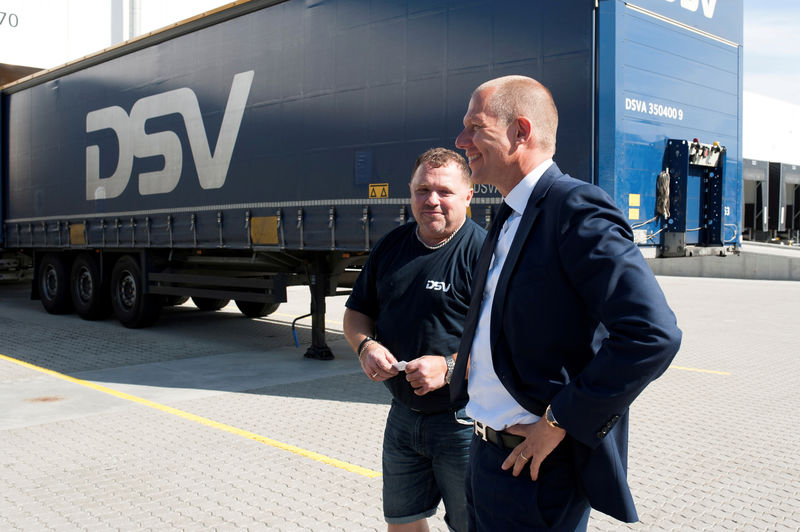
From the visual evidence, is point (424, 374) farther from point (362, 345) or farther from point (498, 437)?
point (498, 437)

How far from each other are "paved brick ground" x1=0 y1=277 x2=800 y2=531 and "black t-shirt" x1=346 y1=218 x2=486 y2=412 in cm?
157

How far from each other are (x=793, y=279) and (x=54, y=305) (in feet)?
73.2

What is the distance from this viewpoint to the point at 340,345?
34.8ft

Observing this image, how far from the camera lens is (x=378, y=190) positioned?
795 cm

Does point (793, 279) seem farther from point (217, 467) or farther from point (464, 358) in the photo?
point (464, 358)

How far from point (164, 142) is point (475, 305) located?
970 centimetres

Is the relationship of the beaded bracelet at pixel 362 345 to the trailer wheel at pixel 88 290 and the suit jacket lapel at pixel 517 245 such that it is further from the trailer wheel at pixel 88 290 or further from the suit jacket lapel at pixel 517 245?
the trailer wheel at pixel 88 290

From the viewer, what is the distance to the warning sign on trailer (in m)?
7.87

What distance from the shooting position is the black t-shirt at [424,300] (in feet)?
9.43

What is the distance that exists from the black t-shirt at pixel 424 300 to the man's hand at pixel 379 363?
6.2 inches

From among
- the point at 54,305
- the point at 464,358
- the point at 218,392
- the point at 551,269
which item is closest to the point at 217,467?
the point at 218,392

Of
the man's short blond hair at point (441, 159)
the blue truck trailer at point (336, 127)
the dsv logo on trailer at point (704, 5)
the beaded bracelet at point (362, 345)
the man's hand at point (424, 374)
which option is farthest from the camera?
the dsv logo on trailer at point (704, 5)

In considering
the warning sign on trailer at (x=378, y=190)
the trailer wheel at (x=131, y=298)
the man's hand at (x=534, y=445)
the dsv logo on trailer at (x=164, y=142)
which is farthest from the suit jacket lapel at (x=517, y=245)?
the trailer wheel at (x=131, y=298)

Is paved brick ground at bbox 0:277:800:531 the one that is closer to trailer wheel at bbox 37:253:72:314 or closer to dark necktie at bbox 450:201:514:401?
dark necktie at bbox 450:201:514:401
